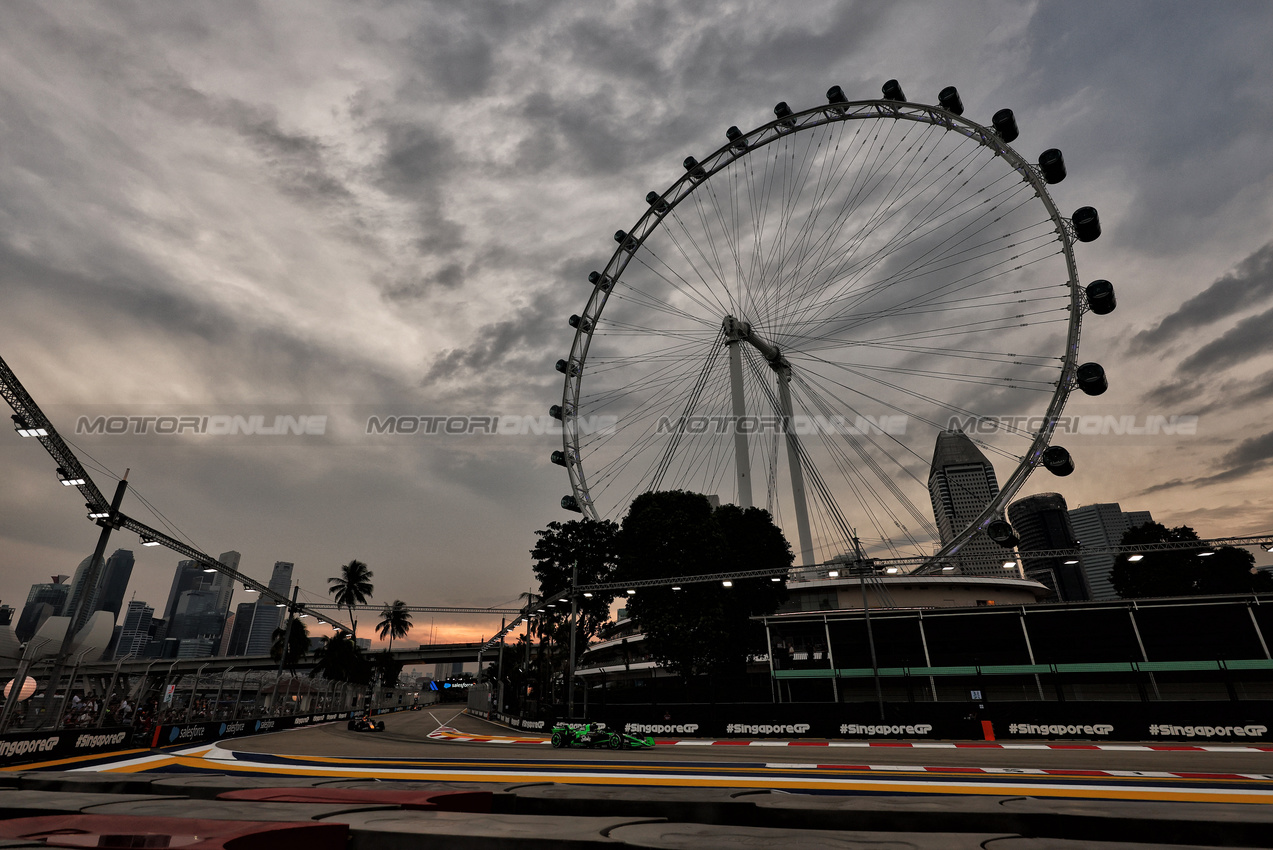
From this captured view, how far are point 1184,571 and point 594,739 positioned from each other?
2473 inches

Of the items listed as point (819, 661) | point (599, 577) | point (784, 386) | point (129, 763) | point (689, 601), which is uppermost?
point (784, 386)

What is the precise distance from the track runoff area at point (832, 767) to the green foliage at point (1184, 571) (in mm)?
43126

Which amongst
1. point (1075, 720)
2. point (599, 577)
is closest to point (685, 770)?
point (1075, 720)

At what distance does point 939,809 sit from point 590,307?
47.5 meters

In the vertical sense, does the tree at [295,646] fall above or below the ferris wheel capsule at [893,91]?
below

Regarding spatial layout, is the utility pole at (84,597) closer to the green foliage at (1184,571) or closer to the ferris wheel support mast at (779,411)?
the ferris wheel support mast at (779,411)

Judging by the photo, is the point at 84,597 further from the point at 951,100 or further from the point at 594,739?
the point at 951,100

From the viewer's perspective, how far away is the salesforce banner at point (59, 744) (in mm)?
19812

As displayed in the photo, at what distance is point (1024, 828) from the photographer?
567cm

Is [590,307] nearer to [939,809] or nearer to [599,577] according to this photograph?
[599,577]

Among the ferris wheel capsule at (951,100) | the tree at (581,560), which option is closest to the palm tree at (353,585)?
the tree at (581,560)

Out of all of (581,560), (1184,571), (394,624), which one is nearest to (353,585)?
(394,624)

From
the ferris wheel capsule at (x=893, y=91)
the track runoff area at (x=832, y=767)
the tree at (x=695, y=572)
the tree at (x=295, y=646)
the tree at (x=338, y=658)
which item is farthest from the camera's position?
the tree at (x=338, y=658)

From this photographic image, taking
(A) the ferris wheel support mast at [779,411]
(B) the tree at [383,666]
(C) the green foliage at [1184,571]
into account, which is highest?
(A) the ferris wheel support mast at [779,411]
